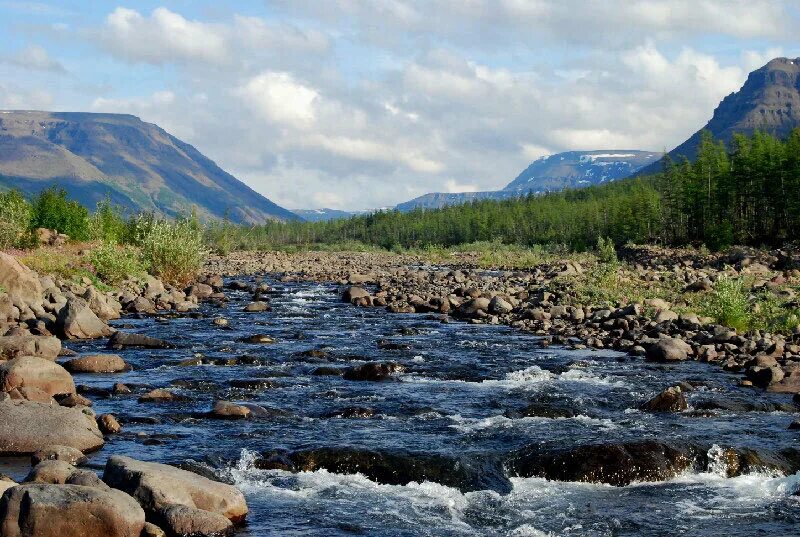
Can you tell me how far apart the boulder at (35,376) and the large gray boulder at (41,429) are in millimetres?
2635

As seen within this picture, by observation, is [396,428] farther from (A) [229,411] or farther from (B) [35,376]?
(B) [35,376]

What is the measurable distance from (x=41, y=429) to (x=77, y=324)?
1445cm

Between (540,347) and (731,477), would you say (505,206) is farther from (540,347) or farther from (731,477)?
(731,477)

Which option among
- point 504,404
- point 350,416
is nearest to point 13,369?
point 350,416

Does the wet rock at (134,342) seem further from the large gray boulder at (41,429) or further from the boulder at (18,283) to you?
the large gray boulder at (41,429)

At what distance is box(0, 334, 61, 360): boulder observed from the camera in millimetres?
21938

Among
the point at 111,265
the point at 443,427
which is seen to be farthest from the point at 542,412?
the point at 111,265

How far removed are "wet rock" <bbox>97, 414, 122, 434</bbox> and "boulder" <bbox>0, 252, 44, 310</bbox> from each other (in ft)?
55.6

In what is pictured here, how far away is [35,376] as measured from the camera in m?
18.0

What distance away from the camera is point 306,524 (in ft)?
39.0

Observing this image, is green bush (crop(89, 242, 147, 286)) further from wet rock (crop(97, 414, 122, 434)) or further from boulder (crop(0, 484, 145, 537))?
boulder (crop(0, 484, 145, 537))

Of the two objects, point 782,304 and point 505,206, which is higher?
point 505,206

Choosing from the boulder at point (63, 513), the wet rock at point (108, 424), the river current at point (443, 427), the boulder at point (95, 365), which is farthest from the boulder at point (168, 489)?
the boulder at point (95, 365)

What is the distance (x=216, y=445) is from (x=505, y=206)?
176 m
